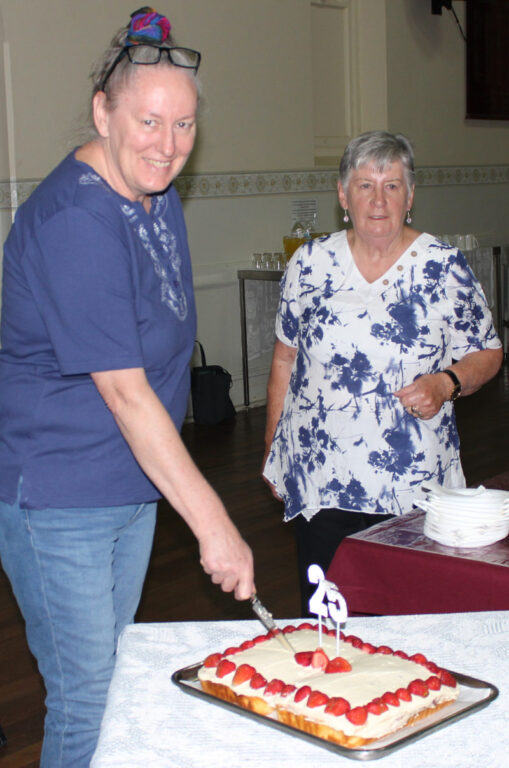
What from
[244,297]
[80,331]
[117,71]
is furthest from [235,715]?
[244,297]

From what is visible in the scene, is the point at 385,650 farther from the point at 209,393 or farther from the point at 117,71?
the point at 209,393

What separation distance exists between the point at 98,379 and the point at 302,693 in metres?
0.51

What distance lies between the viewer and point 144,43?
1401 millimetres

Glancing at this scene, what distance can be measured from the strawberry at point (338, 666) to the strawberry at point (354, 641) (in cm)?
7

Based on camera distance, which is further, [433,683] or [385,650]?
[385,650]

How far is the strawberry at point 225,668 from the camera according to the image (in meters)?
1.19

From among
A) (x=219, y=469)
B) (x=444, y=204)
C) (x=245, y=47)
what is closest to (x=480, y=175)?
A: (x=444, y=204)

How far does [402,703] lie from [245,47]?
556cm

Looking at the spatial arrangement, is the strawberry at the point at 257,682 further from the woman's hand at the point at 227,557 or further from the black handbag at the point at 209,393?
the black handbag at the point at 209,393

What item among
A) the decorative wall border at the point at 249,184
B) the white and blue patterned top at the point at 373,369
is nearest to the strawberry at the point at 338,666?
the white and blue patterned top at the point at 373,369

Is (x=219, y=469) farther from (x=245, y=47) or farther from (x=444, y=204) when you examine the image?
(x=444, y=204)

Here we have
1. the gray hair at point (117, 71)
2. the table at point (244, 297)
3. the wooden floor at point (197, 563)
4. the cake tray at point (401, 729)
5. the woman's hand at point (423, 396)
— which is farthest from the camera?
the table at point (244, 297)

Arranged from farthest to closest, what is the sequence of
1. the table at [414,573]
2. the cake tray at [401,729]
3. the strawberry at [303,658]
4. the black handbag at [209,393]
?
1. the black handbag at [209,393]
2. the table at [414,573]
3. the strawberry at [303,658]
4. the cake tray at [401,729]

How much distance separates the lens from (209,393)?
575cm
